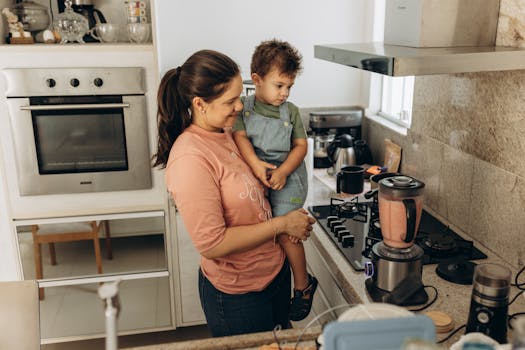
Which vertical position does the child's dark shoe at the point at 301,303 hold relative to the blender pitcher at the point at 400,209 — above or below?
below

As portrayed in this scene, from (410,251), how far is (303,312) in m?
0.50

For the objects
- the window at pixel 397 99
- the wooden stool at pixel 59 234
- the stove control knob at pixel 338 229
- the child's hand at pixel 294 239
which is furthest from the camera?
the window at pixel 397 99

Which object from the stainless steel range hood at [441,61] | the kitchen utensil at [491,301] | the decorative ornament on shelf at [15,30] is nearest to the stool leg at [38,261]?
the decorative ornament on shelf at [15,30]

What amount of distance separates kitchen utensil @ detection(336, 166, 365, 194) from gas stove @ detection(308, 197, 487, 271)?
59 mm

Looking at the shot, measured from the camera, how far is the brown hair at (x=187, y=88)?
136 centimetres

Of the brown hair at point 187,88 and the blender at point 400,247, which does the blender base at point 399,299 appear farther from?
the brown hair at point 187,88

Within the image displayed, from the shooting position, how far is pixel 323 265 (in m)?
1.93

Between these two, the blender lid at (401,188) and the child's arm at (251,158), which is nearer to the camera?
the blender lid at (401,188)

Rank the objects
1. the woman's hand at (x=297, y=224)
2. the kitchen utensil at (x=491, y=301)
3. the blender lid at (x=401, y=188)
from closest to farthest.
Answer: the kitchen utensil at (x=491, y=301), the blender lid at (x=401, y=188), the woman's hand at (x=297, y=224)

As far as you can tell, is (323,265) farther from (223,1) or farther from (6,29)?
(6,29)

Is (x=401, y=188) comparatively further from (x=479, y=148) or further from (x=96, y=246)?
(x=96, y=246)

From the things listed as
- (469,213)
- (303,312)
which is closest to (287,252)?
(303,312)

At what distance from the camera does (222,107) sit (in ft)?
4.58

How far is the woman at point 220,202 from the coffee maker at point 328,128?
4.13 feet
